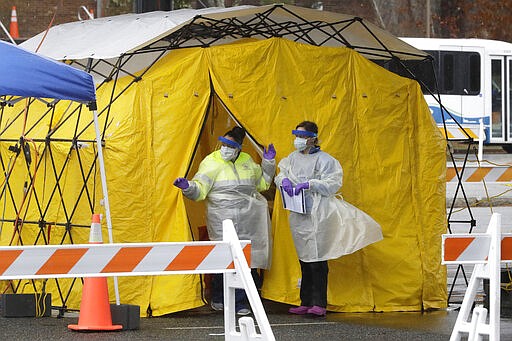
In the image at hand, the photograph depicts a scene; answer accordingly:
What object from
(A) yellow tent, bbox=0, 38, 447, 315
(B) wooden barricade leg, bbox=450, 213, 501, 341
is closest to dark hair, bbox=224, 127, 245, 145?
(A) yellow tent, bbox=0, 38, 447, 315

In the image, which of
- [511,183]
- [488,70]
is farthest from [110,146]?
[488,70]

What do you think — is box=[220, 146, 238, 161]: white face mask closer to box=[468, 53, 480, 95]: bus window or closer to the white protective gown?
the white protective gown

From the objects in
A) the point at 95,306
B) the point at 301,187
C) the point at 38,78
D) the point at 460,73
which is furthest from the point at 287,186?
the point at 460,73

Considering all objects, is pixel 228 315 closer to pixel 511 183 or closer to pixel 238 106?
pixel 238 106

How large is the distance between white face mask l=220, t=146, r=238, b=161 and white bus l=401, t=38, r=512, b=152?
18547mm

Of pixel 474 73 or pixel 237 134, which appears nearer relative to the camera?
pixel 237 134

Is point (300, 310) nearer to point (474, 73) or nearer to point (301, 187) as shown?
point (301, 187)

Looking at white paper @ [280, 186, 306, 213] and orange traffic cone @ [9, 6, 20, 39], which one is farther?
orange traffic cone @ [9, 6, 20, 39]

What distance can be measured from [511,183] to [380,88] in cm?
595

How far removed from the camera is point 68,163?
495 inches

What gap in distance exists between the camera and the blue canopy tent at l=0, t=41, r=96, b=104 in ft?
32.7

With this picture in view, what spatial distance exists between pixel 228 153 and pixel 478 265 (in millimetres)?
4096

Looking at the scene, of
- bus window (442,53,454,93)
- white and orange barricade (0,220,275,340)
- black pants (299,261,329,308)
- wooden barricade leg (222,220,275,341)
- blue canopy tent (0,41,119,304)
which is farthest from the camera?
bus window (442,53,454,93)

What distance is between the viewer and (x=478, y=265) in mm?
8766
